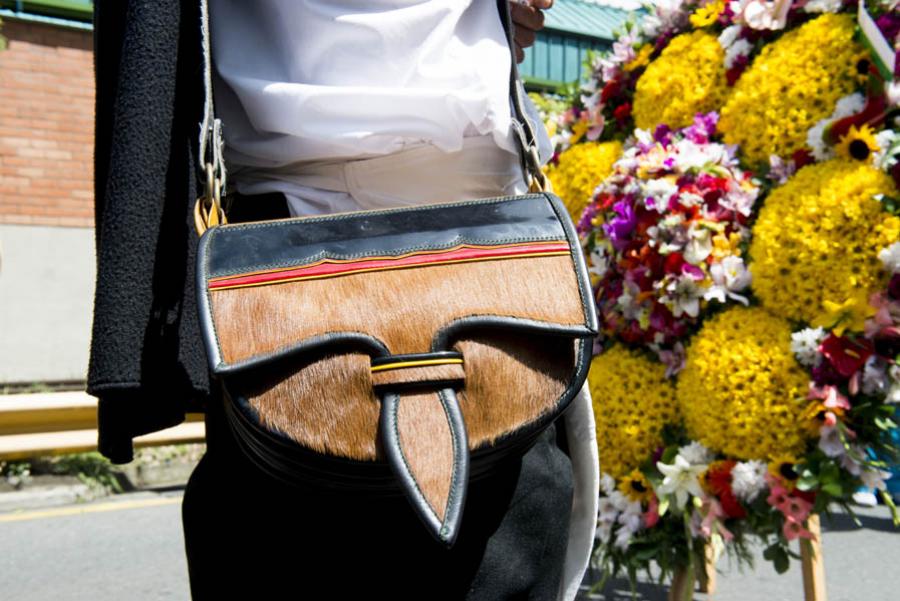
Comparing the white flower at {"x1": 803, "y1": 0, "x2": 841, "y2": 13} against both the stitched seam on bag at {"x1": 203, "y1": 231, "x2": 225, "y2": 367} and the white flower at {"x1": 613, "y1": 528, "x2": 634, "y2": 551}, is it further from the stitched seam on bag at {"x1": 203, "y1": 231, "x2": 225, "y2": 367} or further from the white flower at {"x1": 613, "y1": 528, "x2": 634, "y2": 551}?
the stitched seam on bag at {"x1": 203, "y1": 231, "x2": 225, "y2": 367}

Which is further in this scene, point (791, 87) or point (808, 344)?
point (791, 87)

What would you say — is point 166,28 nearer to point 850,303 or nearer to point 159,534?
point 850,303

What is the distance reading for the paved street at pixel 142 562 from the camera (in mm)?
4047

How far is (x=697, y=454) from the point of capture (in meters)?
2.65

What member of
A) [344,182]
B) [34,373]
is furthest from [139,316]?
[34,373]

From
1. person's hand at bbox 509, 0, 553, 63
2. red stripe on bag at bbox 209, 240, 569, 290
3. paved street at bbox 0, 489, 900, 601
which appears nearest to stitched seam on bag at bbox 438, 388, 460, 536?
red stripe on bag at bbox 209, 240, 569, 290

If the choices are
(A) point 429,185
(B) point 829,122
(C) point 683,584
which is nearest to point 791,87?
(B) point 829,122

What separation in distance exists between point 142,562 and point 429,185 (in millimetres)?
3863

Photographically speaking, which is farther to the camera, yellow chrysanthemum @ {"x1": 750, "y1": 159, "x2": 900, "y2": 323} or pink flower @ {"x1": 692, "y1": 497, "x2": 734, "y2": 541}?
pink flower @ {"x1": 692, "y1": 497, "x2": 734, "y2": 541}

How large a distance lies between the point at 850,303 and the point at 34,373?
279 inches

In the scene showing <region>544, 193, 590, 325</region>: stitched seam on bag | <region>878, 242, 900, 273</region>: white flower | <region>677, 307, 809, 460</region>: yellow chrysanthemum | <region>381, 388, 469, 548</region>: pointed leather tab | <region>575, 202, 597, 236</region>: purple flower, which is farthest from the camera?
<region>575, 202, 597, 236</region>: purple flower

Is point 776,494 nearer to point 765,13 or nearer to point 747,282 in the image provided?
point 747,282

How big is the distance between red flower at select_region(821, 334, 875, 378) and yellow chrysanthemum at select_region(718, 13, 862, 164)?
582 mm

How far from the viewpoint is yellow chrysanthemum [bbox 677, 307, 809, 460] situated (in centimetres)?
249
